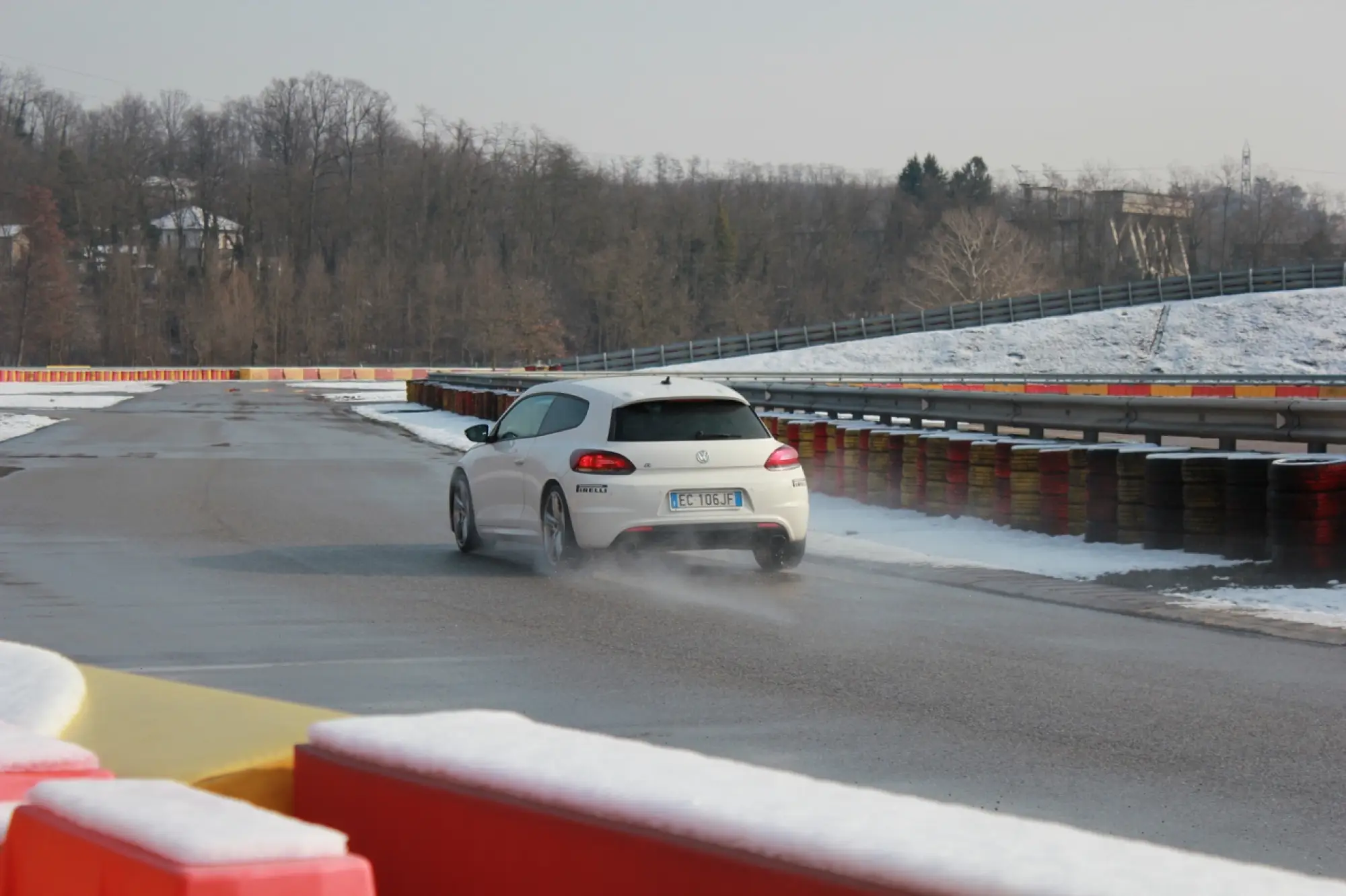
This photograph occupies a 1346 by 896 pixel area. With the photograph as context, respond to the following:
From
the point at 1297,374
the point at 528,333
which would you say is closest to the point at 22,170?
the point at 528,333

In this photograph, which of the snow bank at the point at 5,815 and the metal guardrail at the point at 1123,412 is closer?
the snow bank at the point at 5,815

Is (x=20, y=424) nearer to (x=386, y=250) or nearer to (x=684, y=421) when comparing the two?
(x=684, y=421)

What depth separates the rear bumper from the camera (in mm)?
12570

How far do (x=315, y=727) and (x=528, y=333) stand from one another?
12244cm

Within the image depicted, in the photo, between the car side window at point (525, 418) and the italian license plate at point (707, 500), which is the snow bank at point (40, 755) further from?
the car side window at point (525, 418)

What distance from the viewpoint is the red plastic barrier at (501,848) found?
7.74 feet

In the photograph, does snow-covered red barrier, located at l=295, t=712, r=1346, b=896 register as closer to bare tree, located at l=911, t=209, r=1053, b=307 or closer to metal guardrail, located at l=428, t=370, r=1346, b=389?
metal guardrail, located at l=428, t=370, r=1346, b=389

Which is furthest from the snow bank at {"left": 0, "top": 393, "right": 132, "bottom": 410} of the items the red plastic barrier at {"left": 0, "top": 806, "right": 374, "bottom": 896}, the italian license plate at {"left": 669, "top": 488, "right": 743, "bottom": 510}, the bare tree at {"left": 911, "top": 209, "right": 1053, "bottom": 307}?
the bare tree at {"left": 911, "top": 209, "right": 1053, "bottom": 307}

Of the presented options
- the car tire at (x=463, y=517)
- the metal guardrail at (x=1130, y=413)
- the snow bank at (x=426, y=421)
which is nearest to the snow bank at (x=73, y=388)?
the snow bank at (x=426, y=421)

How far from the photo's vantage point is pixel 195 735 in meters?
4.00

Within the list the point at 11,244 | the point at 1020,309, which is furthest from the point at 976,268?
the point at 11,244

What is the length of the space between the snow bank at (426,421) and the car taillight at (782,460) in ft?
50.3

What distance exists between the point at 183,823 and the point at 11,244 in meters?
147

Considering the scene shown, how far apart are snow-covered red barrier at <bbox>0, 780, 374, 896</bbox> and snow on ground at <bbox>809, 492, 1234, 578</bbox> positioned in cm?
1076
